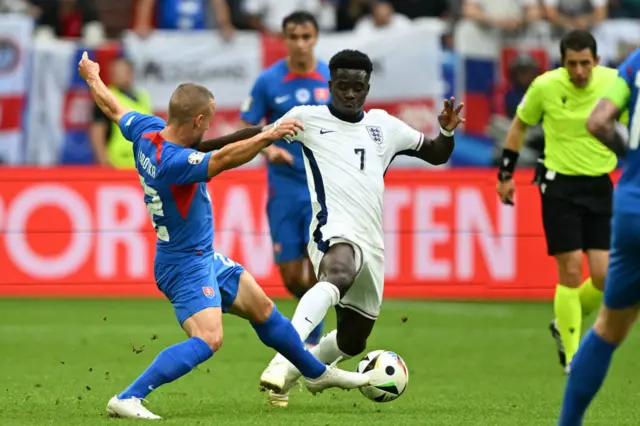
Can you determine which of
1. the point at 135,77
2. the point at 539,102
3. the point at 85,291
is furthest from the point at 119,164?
the point at 539,102

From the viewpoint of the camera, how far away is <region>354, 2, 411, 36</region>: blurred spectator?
61.2 ft

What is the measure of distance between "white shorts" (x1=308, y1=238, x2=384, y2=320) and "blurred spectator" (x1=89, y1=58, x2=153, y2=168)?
29.5 ft

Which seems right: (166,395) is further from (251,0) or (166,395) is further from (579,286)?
(251,0)

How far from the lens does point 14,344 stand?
12.7 metres

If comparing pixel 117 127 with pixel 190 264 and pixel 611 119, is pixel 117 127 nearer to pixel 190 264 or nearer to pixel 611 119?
pixel 190 264

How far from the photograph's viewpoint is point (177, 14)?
63.3 ft

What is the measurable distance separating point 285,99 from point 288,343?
3848mm

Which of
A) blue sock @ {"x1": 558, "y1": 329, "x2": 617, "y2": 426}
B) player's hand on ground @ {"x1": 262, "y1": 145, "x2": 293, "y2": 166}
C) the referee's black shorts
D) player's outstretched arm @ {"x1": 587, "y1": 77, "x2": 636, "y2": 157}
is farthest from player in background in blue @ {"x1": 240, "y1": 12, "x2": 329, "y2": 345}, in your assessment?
player's outstretched arm @ {"x1": 587, "y1": 77, "x2": 636, "y2": 157}

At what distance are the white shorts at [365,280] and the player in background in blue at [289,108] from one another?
9.58ft

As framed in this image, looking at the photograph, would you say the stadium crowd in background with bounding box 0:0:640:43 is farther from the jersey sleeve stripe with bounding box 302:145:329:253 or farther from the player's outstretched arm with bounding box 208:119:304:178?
the player's outstretched arm with bounding box 208:119:304:178

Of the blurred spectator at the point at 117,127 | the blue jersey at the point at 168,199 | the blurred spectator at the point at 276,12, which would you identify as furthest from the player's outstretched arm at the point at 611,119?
the blurred spectator at the point at 276,12

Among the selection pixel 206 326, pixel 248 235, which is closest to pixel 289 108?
pixel 206 326

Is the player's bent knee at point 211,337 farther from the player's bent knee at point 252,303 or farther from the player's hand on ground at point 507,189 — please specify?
the player's hand on ground at point 507,189

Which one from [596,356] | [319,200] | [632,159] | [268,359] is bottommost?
[268,359]
